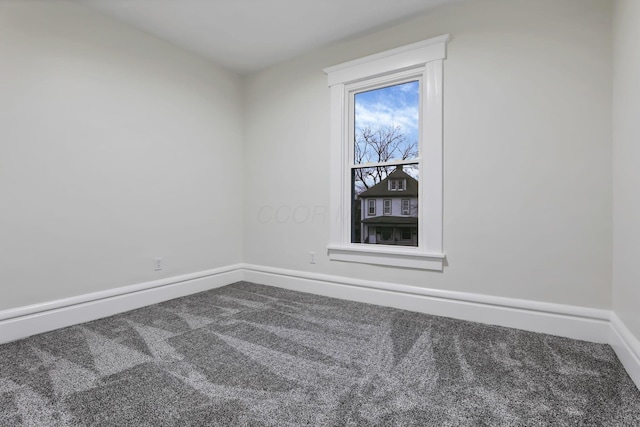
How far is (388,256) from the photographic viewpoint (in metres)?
2.81

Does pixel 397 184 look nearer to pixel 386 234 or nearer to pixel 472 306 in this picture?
pixel 386 234

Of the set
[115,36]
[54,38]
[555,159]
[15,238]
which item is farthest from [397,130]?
[15,238]

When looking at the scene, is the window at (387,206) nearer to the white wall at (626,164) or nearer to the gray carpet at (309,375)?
the gray carpet at (309,375)

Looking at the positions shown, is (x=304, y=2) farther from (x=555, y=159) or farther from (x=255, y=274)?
(x=255, y=274)

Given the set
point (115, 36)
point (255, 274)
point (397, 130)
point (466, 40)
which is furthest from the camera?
point (255, 274)

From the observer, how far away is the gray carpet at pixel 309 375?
131 centimetres

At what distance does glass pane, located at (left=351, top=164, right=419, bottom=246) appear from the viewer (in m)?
2.81

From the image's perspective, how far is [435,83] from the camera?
2555mm

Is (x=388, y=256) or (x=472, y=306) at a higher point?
(x=388, y=256)

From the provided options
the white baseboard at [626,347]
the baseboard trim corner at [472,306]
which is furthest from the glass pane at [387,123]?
the white baseboard at [626,347]

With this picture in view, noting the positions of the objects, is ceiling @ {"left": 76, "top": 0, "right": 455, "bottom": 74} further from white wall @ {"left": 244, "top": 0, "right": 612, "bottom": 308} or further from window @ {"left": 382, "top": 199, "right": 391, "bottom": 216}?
window @ {"left": 382, "top": 199, "right": 391, "bottom": 216}

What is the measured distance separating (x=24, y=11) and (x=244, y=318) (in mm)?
2770

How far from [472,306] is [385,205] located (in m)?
1.15

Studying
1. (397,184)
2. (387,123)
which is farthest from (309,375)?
(387,123)
